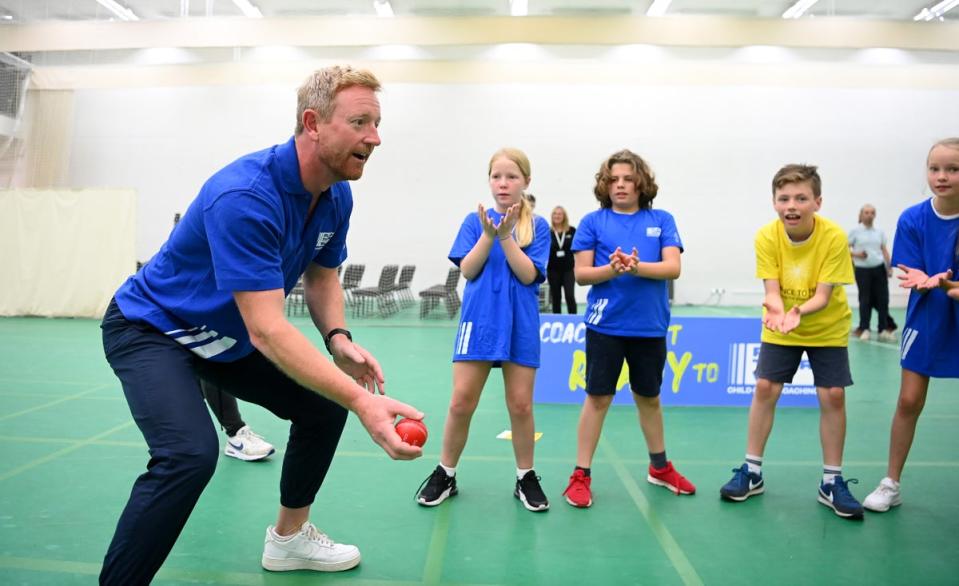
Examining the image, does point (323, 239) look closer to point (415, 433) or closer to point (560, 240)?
point (415, 433)

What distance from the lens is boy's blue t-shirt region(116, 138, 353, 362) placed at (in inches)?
73.1

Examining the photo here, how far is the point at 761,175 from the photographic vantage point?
16.3 meters

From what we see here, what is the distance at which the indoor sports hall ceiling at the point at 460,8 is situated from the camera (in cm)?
1473

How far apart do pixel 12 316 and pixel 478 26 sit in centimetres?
1143

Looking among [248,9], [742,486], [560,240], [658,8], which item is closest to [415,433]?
[742,486]

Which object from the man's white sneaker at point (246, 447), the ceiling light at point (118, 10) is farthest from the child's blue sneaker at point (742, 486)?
the ceiling light at point (118, 10)

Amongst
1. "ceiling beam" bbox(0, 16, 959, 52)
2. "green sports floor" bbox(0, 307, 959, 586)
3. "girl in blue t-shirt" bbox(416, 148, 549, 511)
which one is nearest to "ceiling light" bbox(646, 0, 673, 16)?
"ceiling beam" bbox(0, 16, 959, 52)

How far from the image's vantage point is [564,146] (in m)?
16.5

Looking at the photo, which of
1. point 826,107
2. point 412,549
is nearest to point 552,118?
point 826,107

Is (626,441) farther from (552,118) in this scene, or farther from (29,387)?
(552,118)

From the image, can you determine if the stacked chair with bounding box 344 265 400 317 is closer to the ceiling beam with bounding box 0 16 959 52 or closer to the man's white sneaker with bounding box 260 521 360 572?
the ceiling beam with bounding box 0 16 959 52

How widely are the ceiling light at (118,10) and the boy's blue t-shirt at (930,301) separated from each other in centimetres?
1677

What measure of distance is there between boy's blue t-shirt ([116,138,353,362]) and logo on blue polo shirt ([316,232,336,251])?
1cm

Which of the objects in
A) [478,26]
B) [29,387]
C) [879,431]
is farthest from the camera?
[478,26]
